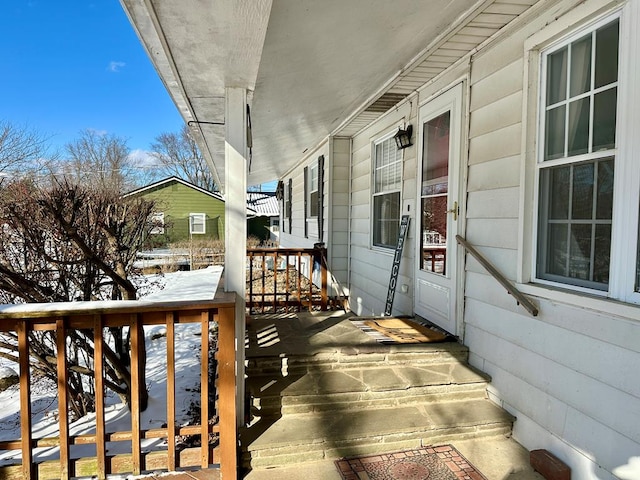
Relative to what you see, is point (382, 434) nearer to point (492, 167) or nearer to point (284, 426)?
point (284, 426)

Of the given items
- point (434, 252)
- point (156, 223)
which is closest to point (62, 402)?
point (434, 252)

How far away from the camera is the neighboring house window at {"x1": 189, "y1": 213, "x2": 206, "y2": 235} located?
18.8 meters

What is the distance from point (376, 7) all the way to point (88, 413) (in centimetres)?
443

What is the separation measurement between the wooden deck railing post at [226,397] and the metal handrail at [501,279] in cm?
172

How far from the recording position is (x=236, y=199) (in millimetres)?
2309

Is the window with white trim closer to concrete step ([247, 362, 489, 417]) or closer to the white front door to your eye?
the white front door

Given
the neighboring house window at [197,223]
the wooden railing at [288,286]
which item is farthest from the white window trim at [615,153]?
the neighboring house window at [197,223]

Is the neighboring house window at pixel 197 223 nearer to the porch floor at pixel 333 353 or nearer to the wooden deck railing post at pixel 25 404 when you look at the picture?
the porch floor at pixel 333 353

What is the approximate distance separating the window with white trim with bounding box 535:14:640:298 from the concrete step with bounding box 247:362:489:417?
0.98 meters

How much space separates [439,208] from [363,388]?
1.74 m

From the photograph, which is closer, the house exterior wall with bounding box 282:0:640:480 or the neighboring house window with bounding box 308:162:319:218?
the house exterior wall with bounding box 282:0:640:480

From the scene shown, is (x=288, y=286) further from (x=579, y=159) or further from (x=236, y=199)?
(x=579, y=159)

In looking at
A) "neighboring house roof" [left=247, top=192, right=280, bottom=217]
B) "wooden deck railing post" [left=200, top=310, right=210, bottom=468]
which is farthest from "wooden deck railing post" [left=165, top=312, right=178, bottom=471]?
"neighboring house roof" [left=247, top=192, right=280, bottom=217]

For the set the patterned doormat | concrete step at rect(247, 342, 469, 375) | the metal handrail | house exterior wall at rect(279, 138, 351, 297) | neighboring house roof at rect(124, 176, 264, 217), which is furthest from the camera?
neighboring house roof at rect(124, 176, 264, 217)
